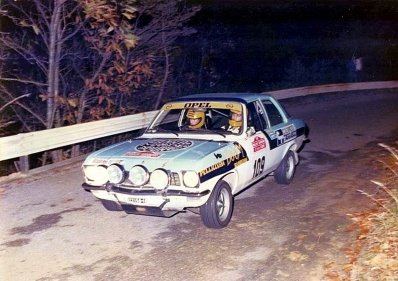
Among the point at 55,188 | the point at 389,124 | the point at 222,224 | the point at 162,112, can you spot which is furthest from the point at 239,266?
the point at 389,124

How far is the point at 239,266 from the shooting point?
4777 mm

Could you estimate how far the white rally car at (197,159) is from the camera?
5.34 metres

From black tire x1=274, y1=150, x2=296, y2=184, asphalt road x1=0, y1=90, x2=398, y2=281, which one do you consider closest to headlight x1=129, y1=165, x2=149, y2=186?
asphalt road x1=0, y1=90, x2=398, y2=281

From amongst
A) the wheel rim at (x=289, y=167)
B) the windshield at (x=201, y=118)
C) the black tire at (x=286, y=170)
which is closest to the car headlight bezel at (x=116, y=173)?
the windshield at (x=201, y=118)

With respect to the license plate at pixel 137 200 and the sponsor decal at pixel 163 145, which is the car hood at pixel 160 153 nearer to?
the sponsor decal at pixel 163 145

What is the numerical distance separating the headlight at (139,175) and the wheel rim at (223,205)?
102 cm

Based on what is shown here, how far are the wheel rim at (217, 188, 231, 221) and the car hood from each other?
58 centimetres

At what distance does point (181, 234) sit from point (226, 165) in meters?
1.01

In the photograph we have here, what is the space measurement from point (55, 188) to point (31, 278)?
10.9 ft

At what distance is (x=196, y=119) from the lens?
22.6 ft

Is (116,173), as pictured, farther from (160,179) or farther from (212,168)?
(212,168)

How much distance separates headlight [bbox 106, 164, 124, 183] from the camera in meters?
5.50

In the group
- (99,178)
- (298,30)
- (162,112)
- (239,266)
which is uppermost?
(298,30)

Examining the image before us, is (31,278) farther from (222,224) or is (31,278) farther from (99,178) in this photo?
(222,224)
